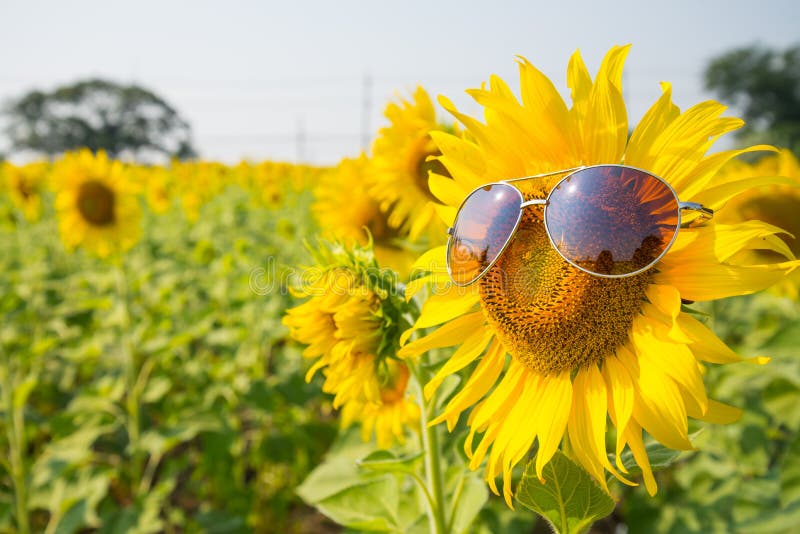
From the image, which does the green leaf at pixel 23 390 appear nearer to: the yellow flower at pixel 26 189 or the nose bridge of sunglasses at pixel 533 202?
the nose bridge of sunglasses at pixel 533 202

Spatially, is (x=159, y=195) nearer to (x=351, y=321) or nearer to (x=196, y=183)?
(x=196, y=183)

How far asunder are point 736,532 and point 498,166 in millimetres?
1346

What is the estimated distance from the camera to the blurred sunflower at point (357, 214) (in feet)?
7.68

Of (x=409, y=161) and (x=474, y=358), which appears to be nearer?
(x=474, y=358)

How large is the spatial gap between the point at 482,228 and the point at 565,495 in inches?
14.9

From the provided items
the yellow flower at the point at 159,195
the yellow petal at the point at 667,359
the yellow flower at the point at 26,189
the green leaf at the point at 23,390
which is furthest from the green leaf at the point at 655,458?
the yellow flower at the point at 159,195

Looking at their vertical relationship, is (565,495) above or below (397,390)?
above

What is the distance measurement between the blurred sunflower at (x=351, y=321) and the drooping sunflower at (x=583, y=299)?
0.30 feet

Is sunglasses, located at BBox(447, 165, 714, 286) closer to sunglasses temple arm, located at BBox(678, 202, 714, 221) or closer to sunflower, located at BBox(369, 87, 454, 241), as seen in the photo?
sunglasses temple arm, located at BBox(678, 202, 714, 221)

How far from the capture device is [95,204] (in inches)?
135

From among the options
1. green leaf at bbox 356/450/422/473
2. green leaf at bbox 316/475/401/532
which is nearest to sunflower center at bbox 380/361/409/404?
green leaf at bbox 316/475/401/532

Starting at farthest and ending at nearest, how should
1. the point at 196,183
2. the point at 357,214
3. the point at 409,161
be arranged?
1. the point at 196,183
2. the point at 357,214
3. the point at 409,161

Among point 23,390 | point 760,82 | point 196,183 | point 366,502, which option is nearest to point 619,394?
point 366,502

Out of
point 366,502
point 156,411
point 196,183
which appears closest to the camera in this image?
point 366,502
